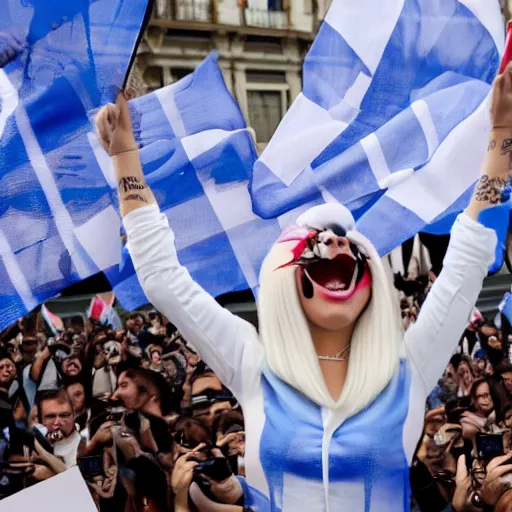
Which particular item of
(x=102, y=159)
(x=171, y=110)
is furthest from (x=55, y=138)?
(x=171, y=110)

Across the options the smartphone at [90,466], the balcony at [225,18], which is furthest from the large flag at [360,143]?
the smartphone at [90,466]

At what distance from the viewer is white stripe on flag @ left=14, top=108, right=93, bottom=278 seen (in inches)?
105

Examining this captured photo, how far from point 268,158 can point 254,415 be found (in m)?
0.79

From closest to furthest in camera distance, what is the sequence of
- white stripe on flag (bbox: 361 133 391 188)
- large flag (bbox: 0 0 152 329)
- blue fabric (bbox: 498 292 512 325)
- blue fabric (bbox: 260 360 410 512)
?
1. blue fabric (bbox: 260 360 410 512)
2. large flag (bbox: 0 0 152 329)
3. white stripe on flag (bbox: 361 133 391 188)
4. blue fabric (bbox: 498 292 512 325)

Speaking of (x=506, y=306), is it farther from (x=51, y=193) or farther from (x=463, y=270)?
(x=51, y=193)

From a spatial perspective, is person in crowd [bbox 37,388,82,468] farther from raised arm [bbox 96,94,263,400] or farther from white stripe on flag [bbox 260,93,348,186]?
white stripe on flag [bbox 260,93,348,186]

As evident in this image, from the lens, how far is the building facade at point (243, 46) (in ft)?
8.65

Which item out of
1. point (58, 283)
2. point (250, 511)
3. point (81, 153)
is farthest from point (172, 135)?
point (250, 511)

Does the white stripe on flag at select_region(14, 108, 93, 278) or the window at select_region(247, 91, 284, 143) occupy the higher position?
the window at select_region(247, 91, 284, 143)

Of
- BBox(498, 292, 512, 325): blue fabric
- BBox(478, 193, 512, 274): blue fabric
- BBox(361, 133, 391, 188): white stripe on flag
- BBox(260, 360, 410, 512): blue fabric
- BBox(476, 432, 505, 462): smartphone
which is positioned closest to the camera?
BBox(260, 360, 410, 512): blue fabric

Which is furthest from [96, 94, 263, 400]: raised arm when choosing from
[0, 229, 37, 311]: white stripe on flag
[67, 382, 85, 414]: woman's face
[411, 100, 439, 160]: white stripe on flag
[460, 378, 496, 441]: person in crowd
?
[460, 378, 496, 441]: person in crowd

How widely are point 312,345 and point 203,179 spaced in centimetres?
70

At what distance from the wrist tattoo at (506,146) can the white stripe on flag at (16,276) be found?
A: 4.30 ft

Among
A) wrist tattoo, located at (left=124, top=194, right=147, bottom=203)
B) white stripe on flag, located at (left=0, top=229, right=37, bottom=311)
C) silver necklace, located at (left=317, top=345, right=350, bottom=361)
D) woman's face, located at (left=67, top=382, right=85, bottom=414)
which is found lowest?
woman's face, located at (left=67, top=382, right=85, bottom=414)
